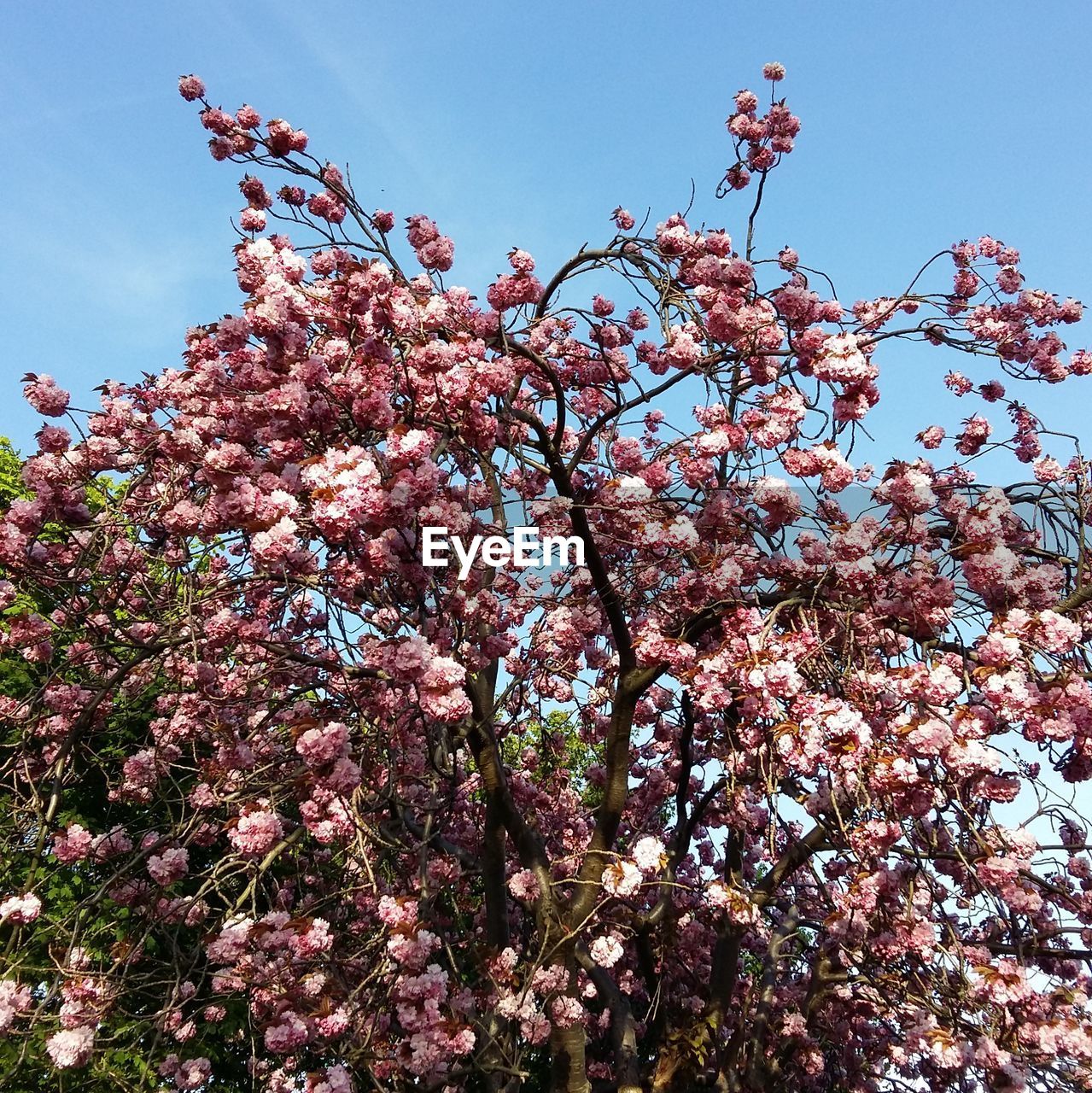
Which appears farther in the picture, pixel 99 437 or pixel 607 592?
pixel 99 437

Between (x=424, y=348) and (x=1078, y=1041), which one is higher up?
(x=424, y=348)

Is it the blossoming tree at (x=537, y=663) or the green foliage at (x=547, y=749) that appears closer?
the blossoming tree at (x=537, y=663)

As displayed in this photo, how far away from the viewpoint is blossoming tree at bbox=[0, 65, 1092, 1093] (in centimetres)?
448

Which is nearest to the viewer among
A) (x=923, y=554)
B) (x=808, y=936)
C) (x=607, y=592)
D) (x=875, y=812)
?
(x=875, y=812)

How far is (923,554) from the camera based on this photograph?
516 centimetres

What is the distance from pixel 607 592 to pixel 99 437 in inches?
137

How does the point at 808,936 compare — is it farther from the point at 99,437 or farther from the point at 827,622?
the point at 99,437

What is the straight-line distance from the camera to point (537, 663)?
7.71 m

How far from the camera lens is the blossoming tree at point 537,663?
4.48m

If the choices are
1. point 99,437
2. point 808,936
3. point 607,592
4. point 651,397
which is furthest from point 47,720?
point 808,936

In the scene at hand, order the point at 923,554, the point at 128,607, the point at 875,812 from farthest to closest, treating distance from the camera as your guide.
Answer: the point at 128,607 < the point at 923,554 < the point at 875,812

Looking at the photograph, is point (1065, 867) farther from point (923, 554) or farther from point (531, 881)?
point (531, 881)

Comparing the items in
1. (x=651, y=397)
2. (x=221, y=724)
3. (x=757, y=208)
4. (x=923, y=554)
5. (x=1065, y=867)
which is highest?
(x=757, y=208)

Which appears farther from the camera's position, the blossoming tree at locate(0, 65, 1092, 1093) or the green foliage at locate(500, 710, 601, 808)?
the green foliage at locate(500, 710, 601, 808)
